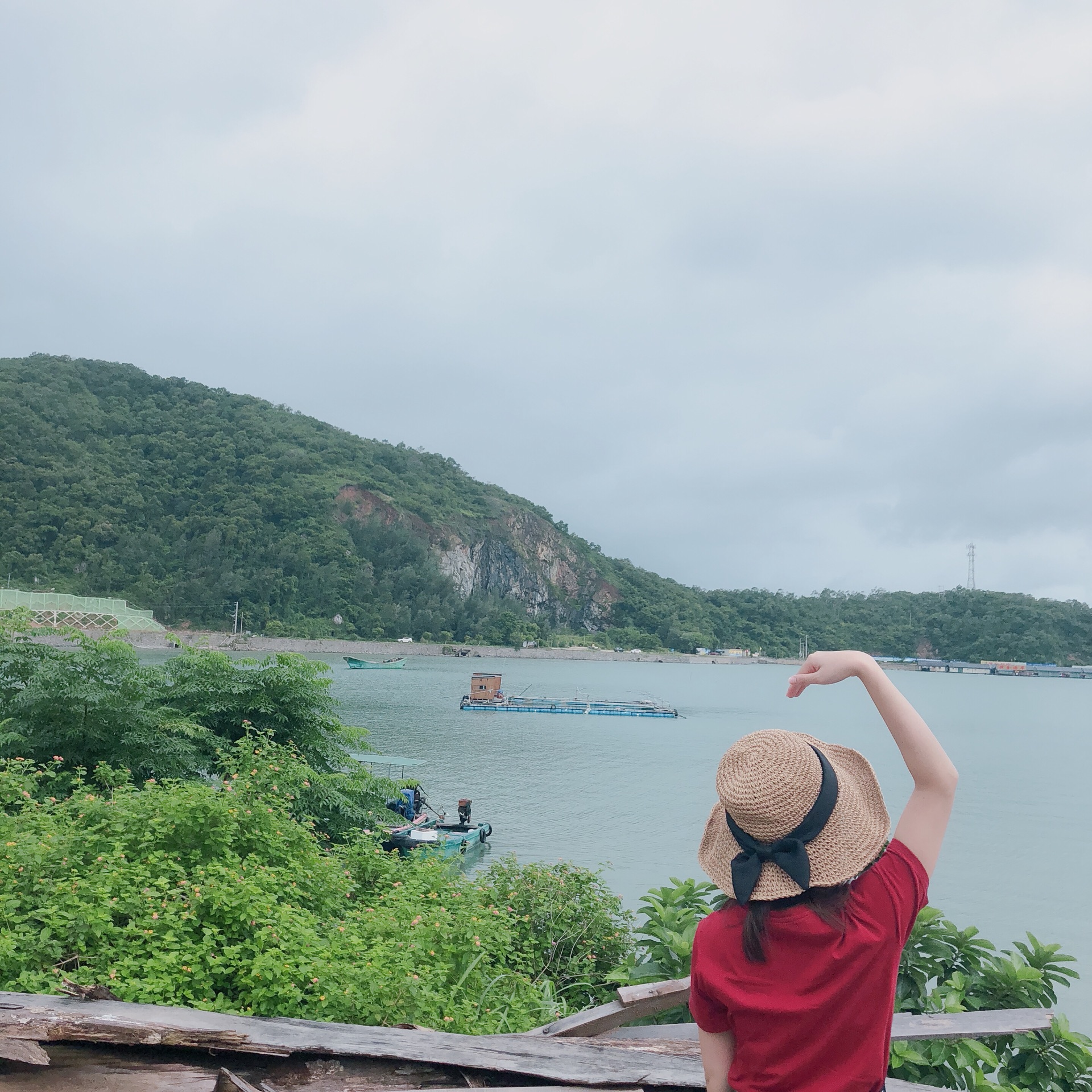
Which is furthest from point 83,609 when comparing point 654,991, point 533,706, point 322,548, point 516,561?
point 516,561

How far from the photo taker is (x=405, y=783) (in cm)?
1995

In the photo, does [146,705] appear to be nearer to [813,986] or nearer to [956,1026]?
[956,1026]

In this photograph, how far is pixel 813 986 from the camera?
1.63 meters

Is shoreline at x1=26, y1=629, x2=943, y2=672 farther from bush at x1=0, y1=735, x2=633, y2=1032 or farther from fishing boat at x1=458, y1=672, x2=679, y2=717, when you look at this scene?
bush at x1=0, y1=735, x2=633, y2=1032

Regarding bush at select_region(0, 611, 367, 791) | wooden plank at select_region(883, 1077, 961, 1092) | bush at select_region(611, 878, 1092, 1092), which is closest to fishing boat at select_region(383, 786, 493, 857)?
bush at select_region(0, 611, 367, 791)

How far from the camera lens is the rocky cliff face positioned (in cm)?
13338

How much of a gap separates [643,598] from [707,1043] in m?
158

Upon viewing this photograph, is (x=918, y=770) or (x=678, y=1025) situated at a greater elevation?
(x=918, y=770)

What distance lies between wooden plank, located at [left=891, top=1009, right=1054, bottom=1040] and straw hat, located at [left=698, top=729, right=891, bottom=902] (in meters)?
2.29

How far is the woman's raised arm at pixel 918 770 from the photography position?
177cm

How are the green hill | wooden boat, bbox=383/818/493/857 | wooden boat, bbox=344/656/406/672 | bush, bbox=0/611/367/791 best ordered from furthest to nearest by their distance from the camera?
the green hill, wooden boat, bbox=344/656/406/672, wooden boat, bbox=383/818/493/857, bush, bbox=0/611/367/791

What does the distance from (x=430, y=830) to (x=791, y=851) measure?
58.6 feet

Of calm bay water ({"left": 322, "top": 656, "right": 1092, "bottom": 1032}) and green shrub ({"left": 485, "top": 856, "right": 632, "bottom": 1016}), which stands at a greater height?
green shrub ({"left": 485, "top": 856, "right": 632, "bottom": 1016})

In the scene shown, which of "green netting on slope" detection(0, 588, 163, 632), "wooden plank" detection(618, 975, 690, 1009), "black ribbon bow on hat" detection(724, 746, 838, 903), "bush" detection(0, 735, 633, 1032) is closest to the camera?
"black ribbon bow on hat" detection(724, 746, 838, 903)
